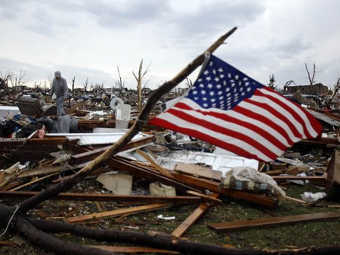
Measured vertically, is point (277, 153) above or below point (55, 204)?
above

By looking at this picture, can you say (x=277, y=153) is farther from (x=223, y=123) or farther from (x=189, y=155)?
(x=189, y=155)

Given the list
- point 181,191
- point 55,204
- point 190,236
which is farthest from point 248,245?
point 55,204

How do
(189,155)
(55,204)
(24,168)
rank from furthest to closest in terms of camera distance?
(189,155) < (24,168) < (55,204)

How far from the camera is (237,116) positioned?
2.98m

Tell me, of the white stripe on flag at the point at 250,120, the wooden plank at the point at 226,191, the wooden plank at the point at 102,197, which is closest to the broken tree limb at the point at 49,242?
the wooden plank at the point at 102,197

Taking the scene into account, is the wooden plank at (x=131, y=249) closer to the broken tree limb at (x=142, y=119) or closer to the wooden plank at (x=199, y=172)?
the broken tree limb at (x=142, y=119)

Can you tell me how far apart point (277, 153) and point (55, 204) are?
10.5 feet

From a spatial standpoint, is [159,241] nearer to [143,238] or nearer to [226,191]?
[143,238]

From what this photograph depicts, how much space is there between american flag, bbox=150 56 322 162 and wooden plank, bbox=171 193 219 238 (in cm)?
124

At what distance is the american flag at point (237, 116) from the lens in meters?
2.71

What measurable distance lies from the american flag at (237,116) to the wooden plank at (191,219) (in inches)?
48.7

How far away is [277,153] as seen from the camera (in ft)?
10.6

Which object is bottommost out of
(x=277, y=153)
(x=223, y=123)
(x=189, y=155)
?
(x=189, y=155)

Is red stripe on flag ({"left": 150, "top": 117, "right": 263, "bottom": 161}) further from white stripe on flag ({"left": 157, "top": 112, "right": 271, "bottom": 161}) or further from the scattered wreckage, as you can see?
the scattered wreckage
